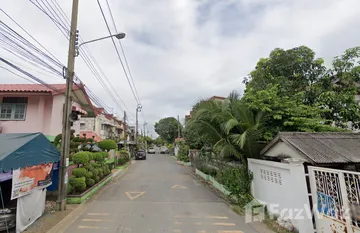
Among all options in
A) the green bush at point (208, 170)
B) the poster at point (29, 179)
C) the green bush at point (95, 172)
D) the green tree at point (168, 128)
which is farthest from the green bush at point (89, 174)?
the green tree at point (168, 128)

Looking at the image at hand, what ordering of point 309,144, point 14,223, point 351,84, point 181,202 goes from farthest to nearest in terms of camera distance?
point 351,84 → point 181,202 → point 309,144 → point 14,223

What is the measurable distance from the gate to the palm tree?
244 cm

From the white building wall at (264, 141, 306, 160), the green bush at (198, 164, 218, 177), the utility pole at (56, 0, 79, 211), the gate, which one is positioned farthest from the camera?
the green bush at (198, 164, 218, 177)

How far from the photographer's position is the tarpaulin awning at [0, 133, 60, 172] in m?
4.74

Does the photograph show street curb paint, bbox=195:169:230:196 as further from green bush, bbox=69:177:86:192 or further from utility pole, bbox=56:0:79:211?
utility pole, bbox=56:0:79:211

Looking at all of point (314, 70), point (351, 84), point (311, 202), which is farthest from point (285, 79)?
point (311, 202)

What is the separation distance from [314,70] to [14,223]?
11806mm

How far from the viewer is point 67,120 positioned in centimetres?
706

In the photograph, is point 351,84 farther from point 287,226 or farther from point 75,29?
point 75,29

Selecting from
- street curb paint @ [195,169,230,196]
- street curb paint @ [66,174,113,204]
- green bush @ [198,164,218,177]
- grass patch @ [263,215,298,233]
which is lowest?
grass patch @ [263,215,298,233]

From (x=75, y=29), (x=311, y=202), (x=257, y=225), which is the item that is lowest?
(x=257, y=225)

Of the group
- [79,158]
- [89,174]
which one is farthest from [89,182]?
[79,158]

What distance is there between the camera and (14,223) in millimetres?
4875

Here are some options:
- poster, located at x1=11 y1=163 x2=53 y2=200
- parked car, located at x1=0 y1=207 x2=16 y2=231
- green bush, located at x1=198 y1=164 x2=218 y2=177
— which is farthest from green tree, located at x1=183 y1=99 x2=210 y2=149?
parked car, located at x1=0 y1=207 x2=16 y2=231
